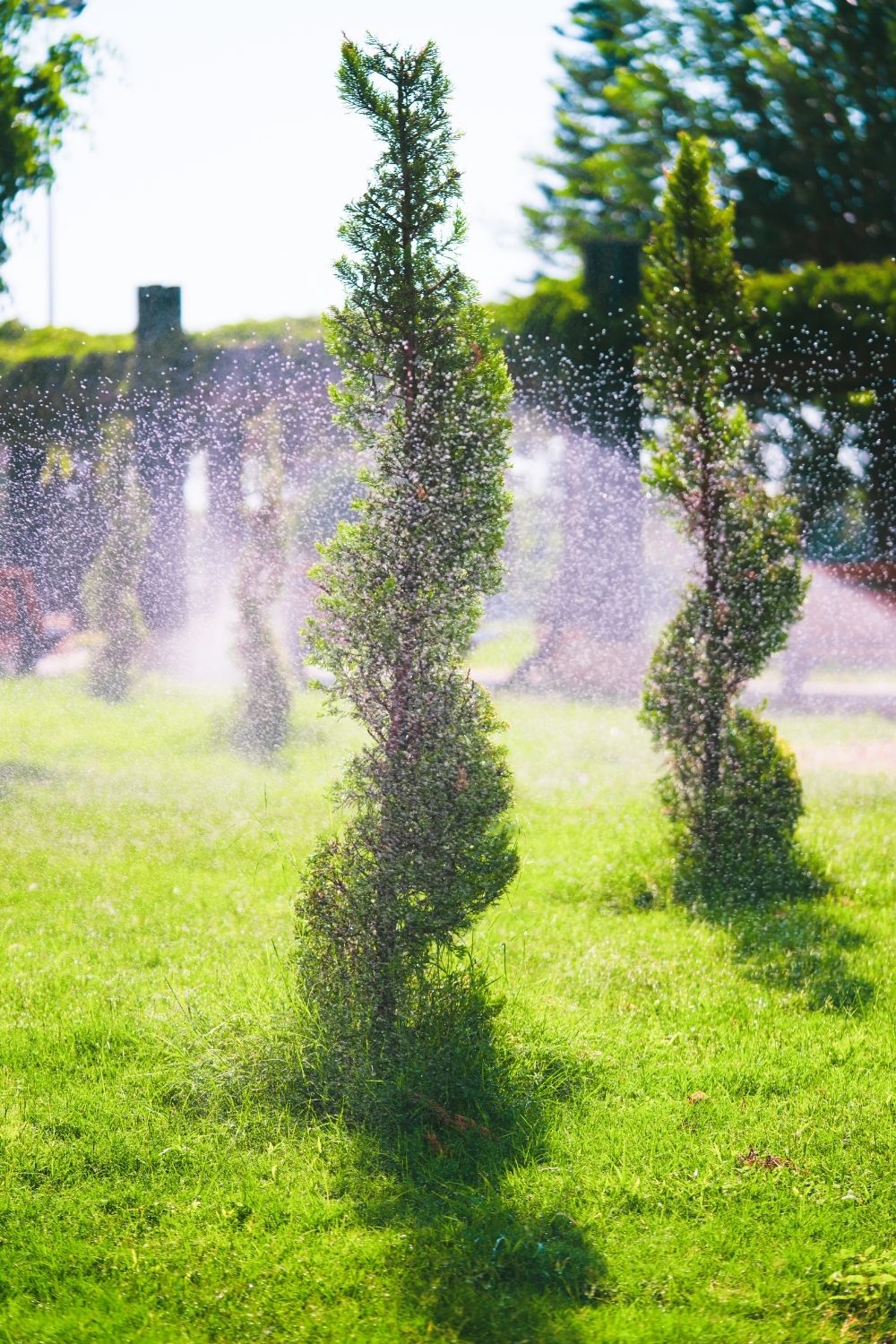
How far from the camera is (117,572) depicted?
1363cm

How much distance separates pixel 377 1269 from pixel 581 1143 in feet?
2.65

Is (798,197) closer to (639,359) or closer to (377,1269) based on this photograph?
(639,359)

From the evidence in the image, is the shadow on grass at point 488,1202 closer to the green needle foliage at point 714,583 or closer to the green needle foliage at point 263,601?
the green needle foliage at point 714,583

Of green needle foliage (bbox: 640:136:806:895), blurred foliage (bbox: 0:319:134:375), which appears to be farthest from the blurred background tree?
green needle foliage (bbox: 640:136:806:895)

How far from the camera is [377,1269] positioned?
305cm

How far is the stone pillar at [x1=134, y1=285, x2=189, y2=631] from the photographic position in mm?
11625

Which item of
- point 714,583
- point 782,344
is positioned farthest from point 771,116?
point 714,583

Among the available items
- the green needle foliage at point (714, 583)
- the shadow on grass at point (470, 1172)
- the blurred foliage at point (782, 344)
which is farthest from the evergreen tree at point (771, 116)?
the shadow on grass at point (470, 1172)

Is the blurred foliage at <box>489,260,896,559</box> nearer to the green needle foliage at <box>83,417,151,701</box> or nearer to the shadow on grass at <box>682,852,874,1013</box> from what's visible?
the green needle foliage at <box>83,417,151,701</box>

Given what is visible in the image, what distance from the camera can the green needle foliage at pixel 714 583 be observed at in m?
6.64

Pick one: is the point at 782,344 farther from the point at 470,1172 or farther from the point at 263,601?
the point at 470,1172

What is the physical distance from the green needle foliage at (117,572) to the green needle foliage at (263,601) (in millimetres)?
1348

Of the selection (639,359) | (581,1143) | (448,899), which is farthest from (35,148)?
(581,1143)

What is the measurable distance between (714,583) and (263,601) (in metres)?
5.76
